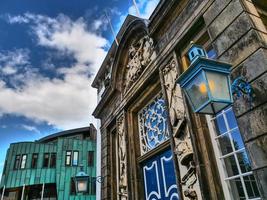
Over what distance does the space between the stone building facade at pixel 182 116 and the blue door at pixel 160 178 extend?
2 centimetres

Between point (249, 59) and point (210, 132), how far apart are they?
1.31 meters

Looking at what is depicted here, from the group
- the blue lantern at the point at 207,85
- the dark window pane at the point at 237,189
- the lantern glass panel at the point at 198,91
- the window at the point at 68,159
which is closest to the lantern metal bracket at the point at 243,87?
the blue lantern at the point at 207,85

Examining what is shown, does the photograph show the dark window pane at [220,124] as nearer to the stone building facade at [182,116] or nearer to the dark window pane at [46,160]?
the stone building facade at [182,116]

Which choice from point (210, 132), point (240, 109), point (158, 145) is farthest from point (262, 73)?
point (158, 145)

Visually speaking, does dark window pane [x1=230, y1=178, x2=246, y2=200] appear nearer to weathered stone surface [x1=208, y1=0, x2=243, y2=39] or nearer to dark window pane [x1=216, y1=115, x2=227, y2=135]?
dark window pane [x1=216, y1=115, x2=227, y2=135]

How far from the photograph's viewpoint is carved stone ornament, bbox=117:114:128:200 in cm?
549

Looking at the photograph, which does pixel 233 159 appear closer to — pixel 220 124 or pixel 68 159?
pixel 220 124

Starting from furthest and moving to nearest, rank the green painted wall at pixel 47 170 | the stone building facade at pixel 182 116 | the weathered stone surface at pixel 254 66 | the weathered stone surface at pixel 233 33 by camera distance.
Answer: the green painted wall at pixel 47 170 → the weathered stone surface at pixel 233 33 → the stone building facade at pixel 182 116 → the weathered stone surface at pixel 254 66

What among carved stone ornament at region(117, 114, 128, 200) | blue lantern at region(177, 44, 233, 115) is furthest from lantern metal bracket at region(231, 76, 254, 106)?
carved stone ornament at region(117, 114, 128, 200)

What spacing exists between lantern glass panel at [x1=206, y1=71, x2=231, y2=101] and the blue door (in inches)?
101

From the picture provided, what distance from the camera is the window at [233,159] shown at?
2848mm

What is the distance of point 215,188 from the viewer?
3051mm

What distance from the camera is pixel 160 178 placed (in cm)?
461

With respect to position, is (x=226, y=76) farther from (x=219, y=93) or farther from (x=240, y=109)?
(x=240, y=109)
